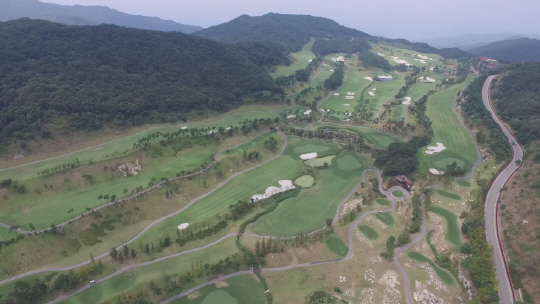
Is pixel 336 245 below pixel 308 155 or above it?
below

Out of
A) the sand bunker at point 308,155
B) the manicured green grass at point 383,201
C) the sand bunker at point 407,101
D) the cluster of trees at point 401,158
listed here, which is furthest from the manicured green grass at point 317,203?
the sand bunker at point 407,101

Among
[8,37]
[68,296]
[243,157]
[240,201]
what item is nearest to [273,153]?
[243,157]

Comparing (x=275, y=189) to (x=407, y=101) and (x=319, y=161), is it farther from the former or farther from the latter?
(x=407, y=101)

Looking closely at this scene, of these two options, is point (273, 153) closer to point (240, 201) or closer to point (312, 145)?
point (312, 145)

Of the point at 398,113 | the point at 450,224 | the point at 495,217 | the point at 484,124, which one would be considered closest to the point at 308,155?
the point at 450,224

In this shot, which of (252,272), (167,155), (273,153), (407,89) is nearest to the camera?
(252,272)

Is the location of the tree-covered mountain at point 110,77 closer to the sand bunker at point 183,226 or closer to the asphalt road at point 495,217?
the sand bunker at point 183,226
